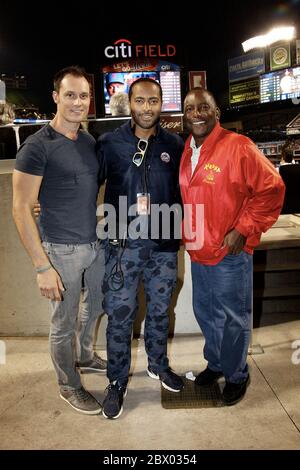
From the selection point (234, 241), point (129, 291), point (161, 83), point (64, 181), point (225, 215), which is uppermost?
point (161, 83)

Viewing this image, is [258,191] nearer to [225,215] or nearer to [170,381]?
[225,215]

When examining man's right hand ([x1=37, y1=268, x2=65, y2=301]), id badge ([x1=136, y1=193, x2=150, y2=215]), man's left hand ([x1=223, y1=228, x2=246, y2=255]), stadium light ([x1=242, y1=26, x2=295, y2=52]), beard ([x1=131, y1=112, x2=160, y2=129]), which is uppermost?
stadium light ([x1=242, y1=26, x2=295, y2=52])

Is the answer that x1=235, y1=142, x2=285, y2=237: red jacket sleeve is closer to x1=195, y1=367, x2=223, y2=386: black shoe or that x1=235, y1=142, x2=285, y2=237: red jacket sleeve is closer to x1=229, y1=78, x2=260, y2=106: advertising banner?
x1=195, y1=367, x2=223, y2=386: black shoe

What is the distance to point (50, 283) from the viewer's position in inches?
93.3

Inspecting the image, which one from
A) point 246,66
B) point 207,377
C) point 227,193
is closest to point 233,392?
point 207,377

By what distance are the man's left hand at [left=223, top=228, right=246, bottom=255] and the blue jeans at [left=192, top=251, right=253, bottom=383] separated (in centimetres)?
8

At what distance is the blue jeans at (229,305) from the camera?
2611mm

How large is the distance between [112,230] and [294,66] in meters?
15.9

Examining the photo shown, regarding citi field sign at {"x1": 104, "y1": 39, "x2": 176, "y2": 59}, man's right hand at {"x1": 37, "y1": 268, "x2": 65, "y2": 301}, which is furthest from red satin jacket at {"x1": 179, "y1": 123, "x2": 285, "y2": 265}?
citi field sign at {"x1": 104, "y1": 39, "x2": 176, "y2": 59}

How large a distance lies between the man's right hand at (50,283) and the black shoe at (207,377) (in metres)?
1.32

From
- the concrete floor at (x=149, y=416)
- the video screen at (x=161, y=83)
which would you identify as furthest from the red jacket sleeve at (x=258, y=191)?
the video screen at (x=161, y=83)

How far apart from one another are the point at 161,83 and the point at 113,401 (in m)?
11.5

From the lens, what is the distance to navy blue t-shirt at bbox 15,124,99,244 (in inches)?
91.0
